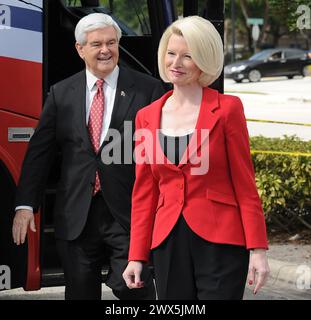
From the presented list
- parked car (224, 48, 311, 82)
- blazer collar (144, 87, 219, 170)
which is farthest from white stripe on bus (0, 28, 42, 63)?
parked car (224, 48, 311, 82)

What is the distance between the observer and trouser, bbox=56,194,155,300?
438 cm

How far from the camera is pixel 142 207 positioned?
3643 mm

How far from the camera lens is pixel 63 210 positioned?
441 cm

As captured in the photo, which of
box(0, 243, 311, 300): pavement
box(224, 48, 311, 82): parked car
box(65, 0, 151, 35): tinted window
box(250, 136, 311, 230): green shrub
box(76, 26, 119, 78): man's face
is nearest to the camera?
box(76, 26, 119, 78): man's face

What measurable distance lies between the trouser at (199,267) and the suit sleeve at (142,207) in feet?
0.37

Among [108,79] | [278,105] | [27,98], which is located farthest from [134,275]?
[278,105]

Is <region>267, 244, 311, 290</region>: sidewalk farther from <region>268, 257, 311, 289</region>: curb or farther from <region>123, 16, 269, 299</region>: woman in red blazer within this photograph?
<region>123, 16, 269, 299</region>: woman in red blazer

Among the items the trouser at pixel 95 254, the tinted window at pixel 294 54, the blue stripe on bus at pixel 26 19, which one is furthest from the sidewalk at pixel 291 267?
the tinted window at pixel 294 54

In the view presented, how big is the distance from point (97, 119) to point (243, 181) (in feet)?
3.73

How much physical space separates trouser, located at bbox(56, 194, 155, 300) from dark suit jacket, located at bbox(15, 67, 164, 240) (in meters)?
0.04

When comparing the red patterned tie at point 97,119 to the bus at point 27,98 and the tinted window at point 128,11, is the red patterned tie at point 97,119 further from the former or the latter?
the tinted window at point 128,11
